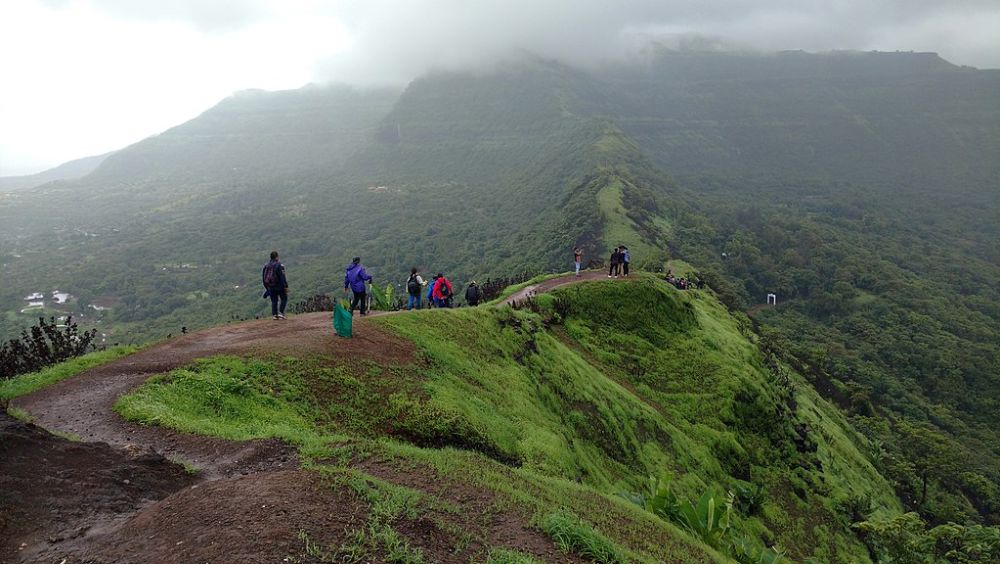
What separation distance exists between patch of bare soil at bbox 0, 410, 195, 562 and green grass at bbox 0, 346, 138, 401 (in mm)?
3116

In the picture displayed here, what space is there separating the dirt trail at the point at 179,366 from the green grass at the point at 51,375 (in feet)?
0.80

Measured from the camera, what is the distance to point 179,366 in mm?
10180

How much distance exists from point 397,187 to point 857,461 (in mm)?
162420

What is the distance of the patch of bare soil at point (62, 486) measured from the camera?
5.24m

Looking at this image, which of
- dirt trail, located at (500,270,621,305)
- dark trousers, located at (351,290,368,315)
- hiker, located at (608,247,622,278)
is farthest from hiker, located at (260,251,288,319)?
hiker, located at (608,247,622,278)

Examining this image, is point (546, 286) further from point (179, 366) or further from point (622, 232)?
point (622, 232)

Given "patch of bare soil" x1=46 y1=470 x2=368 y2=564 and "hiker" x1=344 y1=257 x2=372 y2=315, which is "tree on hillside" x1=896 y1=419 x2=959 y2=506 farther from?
"patch of bare soil" x1=46 y1=470 x2=368 y2=564

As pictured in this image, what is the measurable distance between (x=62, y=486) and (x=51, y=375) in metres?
5.53

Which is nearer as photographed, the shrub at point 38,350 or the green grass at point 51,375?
the green grass at point 51,375

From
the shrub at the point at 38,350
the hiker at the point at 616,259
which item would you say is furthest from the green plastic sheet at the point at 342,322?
the hiker at the point at 616,259

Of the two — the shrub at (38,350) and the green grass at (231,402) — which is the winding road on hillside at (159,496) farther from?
the shrub at (38,350)

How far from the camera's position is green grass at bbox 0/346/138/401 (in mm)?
9500

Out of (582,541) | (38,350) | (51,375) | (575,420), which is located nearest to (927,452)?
(575,420)

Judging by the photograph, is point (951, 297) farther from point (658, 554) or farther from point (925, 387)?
point (658, 554)
